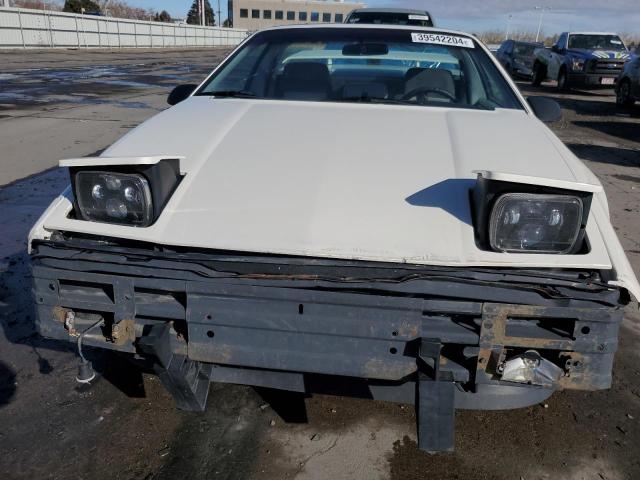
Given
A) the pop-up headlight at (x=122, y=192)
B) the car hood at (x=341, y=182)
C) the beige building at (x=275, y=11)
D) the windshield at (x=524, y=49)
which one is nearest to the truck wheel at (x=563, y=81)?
the windshield at (x=524, y=49)

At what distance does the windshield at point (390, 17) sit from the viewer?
902 centimetres

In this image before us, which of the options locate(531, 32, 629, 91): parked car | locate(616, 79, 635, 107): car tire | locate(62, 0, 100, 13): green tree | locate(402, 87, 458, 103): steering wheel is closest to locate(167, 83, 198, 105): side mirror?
locate(402, 87, 458, 103): steering wheel

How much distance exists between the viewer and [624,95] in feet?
46.7

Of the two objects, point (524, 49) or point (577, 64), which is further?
point (524, 49)

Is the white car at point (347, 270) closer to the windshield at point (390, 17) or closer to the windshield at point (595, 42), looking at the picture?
the windshield at point (390, 17)

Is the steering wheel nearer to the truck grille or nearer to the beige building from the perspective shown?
the truck grille

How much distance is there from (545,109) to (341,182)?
66.3 inches

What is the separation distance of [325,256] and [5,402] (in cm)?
177

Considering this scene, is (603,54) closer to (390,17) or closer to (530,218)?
(390,17)

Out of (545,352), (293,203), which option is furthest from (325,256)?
(545,352)

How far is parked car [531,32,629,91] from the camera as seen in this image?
1620 centimetres

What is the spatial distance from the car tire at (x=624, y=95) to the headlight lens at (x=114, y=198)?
1456 centimetres

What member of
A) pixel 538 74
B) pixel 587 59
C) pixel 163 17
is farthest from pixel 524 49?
pixel 163 17

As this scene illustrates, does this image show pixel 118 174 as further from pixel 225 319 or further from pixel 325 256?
pixel 325 256
